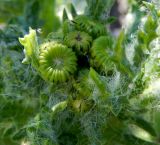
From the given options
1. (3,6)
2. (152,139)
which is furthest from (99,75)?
(3,6)

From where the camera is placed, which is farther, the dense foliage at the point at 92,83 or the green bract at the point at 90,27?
the green bract at the point at 90,27

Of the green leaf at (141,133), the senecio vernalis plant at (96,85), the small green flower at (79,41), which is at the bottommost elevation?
the green leaf at (141,133)

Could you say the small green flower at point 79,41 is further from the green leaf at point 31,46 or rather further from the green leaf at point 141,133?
the green leaf at point 141,133

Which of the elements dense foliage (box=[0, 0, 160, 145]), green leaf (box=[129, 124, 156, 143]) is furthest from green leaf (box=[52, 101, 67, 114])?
green leaf (box=[129, 124, 156, 143])

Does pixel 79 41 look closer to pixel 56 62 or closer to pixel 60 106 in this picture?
pixel 56 62

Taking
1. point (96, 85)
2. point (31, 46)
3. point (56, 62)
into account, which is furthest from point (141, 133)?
point (31, 46)

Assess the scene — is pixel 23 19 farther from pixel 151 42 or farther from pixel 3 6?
pixel 151 42

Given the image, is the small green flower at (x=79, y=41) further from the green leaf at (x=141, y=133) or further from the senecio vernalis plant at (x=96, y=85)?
the green leaf at (x=141, y=133)

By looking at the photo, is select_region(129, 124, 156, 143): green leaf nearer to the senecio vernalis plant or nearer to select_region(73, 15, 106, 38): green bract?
the senecio vernalis plant

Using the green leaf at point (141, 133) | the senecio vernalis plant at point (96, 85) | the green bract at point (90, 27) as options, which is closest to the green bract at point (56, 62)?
the senecio vernalis plant at point (96, 85)

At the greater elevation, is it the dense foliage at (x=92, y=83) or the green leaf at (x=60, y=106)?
the dense foliage at (x=92, y=83)
